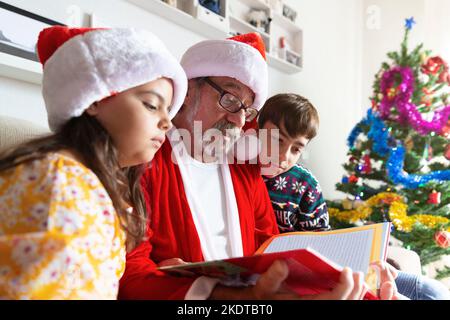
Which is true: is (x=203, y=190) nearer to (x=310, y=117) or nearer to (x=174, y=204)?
(x=174, y=204)

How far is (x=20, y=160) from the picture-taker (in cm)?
58

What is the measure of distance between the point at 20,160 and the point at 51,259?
0.18 m

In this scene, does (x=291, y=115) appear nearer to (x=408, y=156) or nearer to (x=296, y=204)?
(x=296, y=204)

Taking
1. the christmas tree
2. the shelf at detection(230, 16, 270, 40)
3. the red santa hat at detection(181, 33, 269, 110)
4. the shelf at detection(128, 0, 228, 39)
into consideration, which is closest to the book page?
the red santa hat at detection(181, 33, 269, 110)

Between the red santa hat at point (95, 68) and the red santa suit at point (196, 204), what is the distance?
0.31 metres

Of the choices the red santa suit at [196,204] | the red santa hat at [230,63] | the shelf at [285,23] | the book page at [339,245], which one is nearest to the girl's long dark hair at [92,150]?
the red santa suit at [196,204]

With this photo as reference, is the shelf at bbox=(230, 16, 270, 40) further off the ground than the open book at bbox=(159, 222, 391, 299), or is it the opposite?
the shelf at bbox=(230, 16, 270, 40)

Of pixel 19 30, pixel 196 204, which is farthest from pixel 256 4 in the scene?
pixel 196 204

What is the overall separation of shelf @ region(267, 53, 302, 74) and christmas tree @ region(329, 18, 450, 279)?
0.66m

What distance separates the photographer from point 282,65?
2982 mm

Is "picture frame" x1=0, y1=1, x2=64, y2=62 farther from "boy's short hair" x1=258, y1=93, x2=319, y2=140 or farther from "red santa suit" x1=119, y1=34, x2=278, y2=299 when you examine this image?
"boy's short hair" x1=258, y1=93, x2=319, y2=140

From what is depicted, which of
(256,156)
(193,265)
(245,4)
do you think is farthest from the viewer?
(245,4)

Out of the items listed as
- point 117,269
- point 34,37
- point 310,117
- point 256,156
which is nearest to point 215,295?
point 117,269

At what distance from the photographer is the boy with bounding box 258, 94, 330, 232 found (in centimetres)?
142
